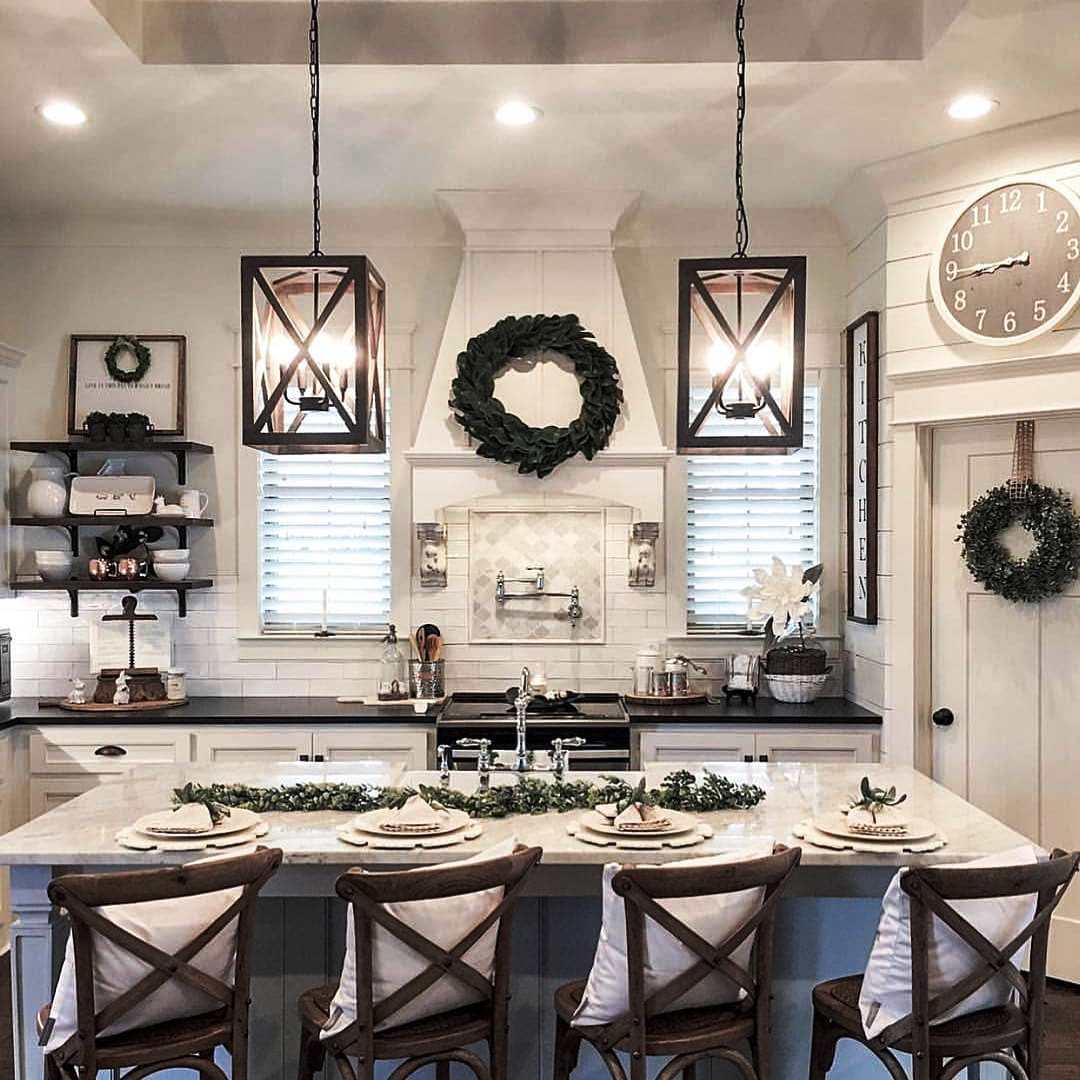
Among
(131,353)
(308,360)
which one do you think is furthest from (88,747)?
(308,360)

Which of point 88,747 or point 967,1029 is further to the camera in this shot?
point 88,747

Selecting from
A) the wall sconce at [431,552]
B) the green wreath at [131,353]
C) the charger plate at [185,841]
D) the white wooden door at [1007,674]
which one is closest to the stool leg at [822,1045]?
the charger plate at [185,841]

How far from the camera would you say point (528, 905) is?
119 inches

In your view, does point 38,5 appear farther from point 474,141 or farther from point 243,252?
point 243,252

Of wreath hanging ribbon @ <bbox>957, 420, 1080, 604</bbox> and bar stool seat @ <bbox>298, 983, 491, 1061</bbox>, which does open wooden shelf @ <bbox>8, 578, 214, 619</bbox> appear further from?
wreath hanging ribbon @ <bbox>957, 420, 1080, 604</bbox>

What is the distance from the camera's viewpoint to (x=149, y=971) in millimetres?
2422

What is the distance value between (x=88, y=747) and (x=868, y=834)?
3.43 m

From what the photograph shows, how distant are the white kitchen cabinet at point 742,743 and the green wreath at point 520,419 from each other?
49.1 inches

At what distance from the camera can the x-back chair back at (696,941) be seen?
2387mm

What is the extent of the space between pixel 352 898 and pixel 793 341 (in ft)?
5.59

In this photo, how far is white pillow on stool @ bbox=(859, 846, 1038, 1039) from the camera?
97.0 inches

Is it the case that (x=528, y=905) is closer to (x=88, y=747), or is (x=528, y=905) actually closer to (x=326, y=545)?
(x=88, y=747)

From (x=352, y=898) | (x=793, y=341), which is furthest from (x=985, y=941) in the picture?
Answer: (x=793, y=341)

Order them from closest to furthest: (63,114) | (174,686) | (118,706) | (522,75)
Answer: (522,75), (63,114), (118,706), (174,686)
